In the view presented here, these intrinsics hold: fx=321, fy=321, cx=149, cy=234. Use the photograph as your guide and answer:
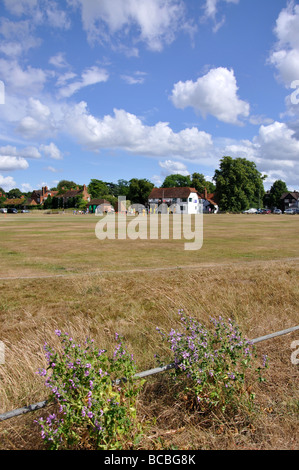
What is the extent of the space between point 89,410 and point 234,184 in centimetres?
9305

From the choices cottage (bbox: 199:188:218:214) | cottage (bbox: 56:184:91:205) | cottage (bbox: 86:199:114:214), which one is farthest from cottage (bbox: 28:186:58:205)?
cottage (bbox: 199:188:218:214)

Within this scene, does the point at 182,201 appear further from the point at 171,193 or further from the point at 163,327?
the point at 163,327

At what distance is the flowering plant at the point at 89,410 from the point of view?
278 cm

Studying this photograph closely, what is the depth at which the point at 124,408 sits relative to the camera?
2.86 m

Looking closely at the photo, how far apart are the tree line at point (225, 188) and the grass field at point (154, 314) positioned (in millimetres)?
79544

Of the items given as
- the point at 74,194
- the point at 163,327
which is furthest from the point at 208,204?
the point at 163,327

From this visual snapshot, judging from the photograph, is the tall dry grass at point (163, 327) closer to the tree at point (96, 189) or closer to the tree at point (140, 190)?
the tree at point (140, 190)

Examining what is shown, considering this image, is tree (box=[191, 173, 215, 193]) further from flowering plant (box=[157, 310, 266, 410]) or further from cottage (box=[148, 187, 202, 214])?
flowering plant (box=[157, 310, 266, 410])

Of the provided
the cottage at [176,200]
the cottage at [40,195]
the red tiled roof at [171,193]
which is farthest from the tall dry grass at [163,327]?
the cottage at [40,195]

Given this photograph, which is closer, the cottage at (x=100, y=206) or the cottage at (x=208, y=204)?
the cottage at (x=100, y=206)

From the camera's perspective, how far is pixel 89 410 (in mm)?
2836

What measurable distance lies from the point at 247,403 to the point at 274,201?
4988 inches

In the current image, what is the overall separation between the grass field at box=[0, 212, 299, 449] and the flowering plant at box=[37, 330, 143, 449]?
30 centimetres
